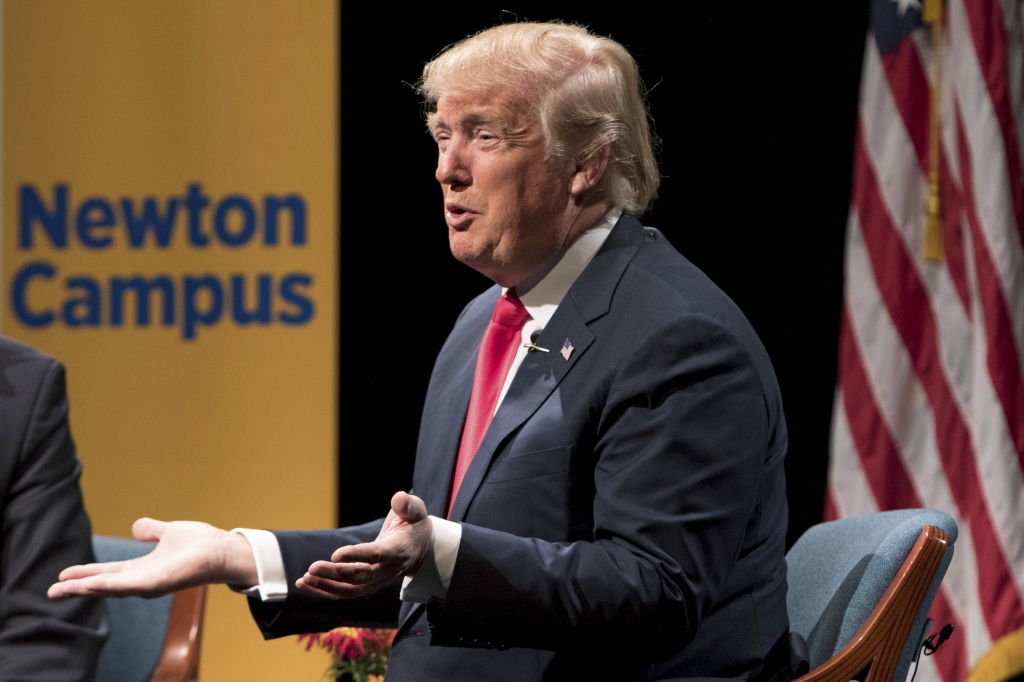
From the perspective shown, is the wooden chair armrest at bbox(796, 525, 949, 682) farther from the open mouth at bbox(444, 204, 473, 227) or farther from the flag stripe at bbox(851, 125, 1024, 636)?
the flag stripe at bbox(851, 125, 1024, 636)

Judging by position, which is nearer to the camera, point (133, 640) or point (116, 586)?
point (116, 586)

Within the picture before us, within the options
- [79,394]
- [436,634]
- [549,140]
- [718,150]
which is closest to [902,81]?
[718,150]

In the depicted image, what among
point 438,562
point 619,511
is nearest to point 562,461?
A: point 619,511

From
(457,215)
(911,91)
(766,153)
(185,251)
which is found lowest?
(185,251)

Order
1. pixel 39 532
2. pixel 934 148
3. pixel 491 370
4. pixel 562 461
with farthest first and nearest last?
pixel 934 148 < pixel 39 532 < pixel 491 370 < pixel 562 461

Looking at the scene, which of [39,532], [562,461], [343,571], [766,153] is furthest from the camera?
[766,153]

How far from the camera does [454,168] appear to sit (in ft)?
5.99

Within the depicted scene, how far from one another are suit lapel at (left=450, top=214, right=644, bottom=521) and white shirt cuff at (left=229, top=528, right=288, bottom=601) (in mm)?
265

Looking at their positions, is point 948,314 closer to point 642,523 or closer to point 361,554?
point 642,523

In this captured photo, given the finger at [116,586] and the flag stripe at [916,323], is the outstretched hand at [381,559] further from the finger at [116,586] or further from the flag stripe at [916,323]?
the flag stripe at [916,323]

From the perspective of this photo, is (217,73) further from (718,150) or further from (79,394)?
(718,150)

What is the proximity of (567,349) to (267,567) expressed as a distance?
549 millimetres

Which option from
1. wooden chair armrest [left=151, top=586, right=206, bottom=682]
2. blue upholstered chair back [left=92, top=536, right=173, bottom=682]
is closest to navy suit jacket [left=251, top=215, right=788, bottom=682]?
wooden chair armrest [left=151, top=586, right=206, bottom=682]

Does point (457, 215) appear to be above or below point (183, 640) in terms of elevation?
above
